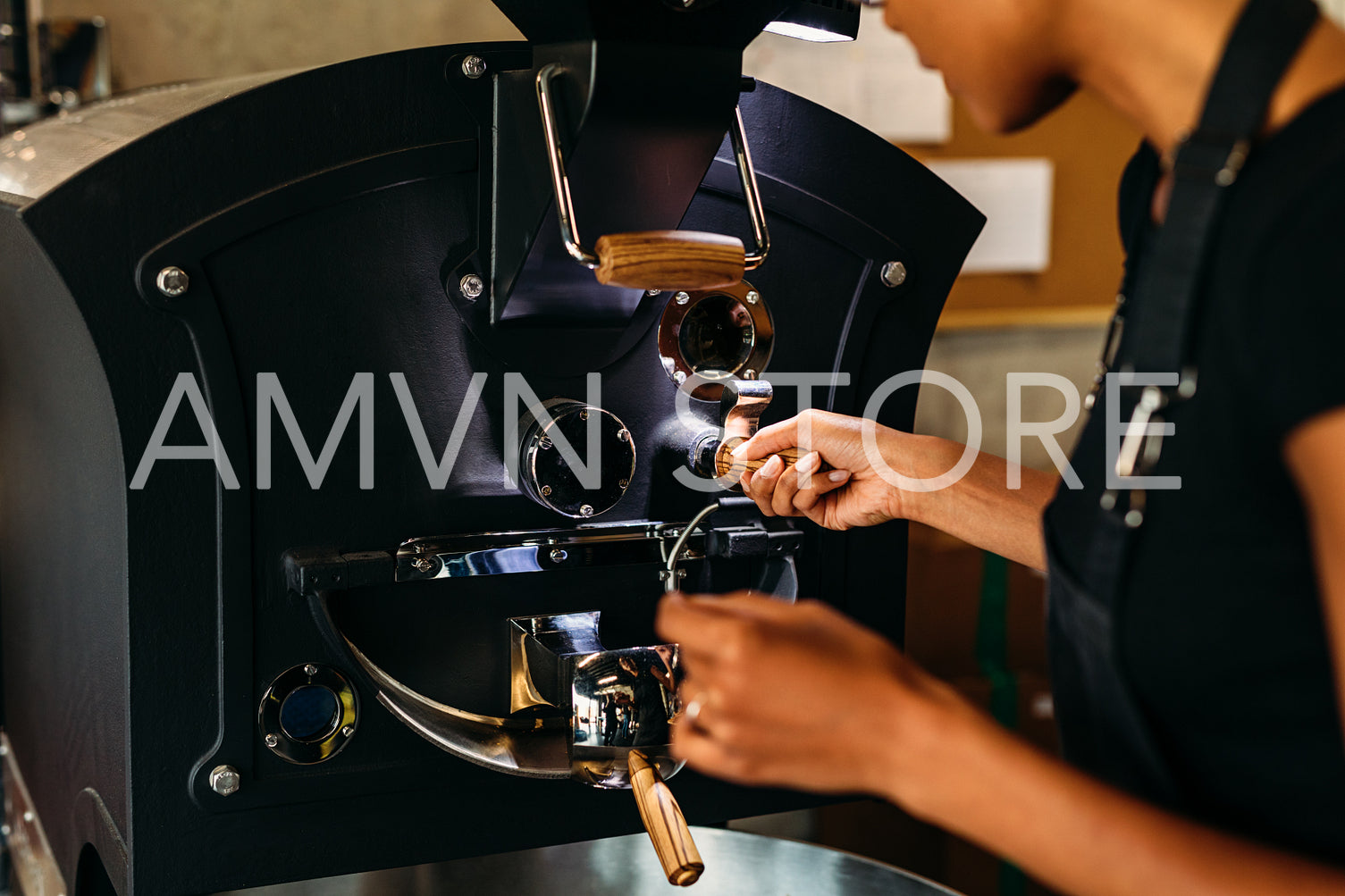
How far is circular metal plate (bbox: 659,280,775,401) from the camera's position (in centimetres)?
83

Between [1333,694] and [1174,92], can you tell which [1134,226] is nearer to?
[1174,92]

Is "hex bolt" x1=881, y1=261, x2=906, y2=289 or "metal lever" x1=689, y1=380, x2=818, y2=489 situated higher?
"hex bolt" x1=881, y1=261, x2=906, y2=289

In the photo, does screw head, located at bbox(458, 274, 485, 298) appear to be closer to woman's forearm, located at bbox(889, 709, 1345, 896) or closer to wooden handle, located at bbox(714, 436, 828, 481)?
wooden handle, located at bbox(714, 436, 828, 481)

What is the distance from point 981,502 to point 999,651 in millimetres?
1378

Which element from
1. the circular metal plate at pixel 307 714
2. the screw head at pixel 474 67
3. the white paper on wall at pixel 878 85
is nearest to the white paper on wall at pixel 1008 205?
the white paper on wall at pixel 878 85

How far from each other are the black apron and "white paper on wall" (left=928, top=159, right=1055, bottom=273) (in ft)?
6.18

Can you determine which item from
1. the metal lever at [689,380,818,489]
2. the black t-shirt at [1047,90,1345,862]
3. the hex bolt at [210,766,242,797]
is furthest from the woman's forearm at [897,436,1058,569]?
the hex bolt at [210,766,242,797]

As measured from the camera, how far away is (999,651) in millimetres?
2164

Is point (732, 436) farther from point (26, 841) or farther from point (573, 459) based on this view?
point (26, 841)

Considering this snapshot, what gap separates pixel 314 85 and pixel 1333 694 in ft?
2.03

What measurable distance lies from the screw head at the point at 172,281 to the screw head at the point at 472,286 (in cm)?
16

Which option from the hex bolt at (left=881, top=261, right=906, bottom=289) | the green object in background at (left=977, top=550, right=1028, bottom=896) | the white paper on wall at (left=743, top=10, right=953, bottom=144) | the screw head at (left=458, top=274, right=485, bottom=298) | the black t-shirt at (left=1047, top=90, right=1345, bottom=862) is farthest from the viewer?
the white paper on wall at (left=743, top=10, right=953, bottom=144)

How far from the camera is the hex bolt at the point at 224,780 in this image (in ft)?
2.40

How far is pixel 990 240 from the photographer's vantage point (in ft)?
8.04
